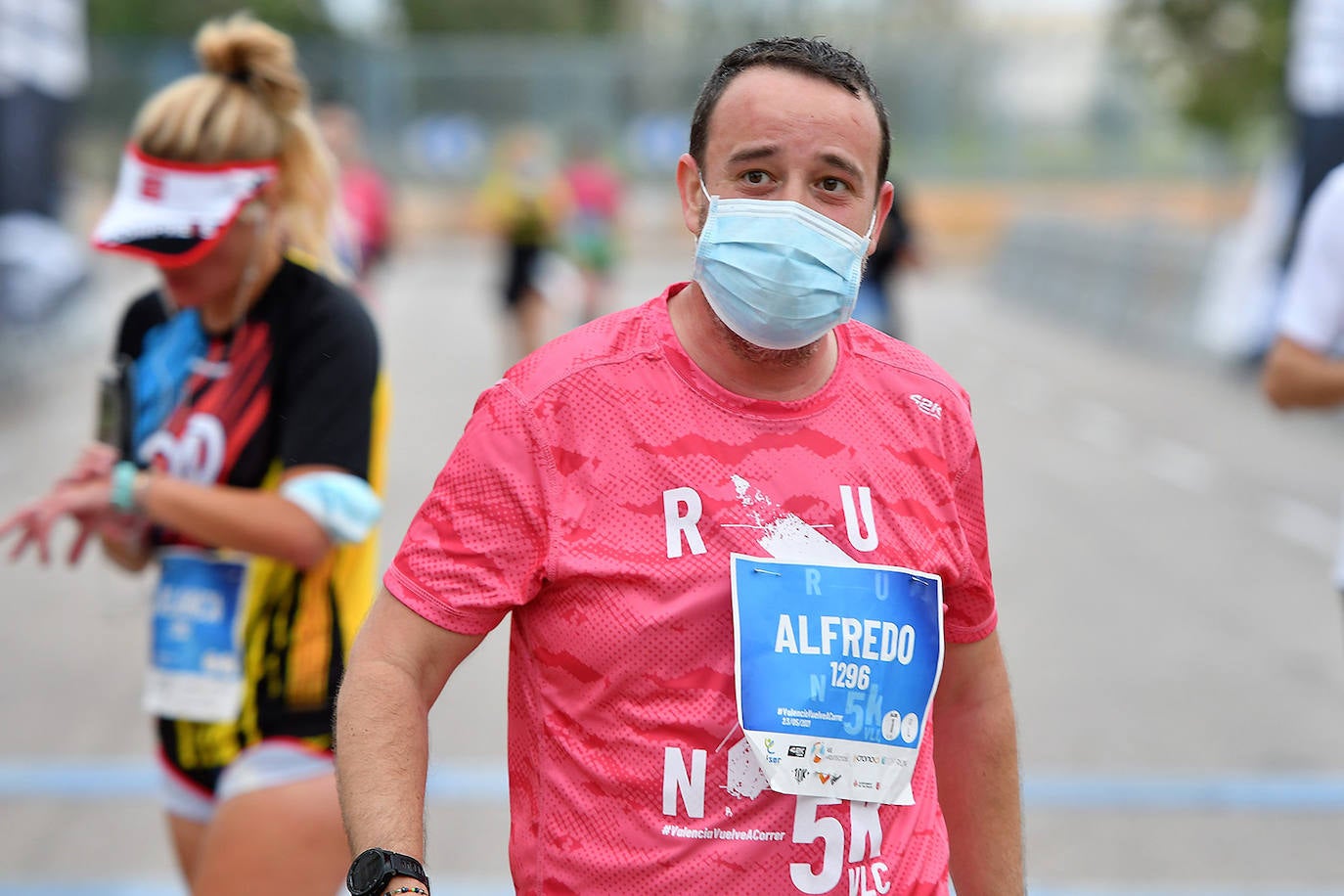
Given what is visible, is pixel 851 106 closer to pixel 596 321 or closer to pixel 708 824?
pixel 596 321

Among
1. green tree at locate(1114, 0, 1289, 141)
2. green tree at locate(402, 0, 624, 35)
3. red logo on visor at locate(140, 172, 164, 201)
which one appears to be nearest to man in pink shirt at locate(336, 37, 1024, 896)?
red logo on visor at locate(140, 172, 164, 201)

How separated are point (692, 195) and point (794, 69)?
237mm

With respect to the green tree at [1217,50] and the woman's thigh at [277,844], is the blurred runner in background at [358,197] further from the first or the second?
the green tree at [1217,50]

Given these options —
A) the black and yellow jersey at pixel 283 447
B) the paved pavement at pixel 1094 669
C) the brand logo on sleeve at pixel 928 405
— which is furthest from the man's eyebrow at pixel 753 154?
the paved pavement at pixel 1094 669

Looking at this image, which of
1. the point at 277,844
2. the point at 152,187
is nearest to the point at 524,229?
the point at 152,187

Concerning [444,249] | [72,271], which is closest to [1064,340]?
[72,271]

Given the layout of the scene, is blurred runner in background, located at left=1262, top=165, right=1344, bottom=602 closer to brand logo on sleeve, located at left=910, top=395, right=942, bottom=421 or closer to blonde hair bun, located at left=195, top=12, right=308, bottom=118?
brand logo on sleeve, located at left=910, top=395, right=942, bottom=421

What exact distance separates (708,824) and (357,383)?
4.22 ft

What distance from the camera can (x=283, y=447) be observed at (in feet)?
9.93

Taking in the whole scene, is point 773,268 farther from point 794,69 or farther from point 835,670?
point 835,670

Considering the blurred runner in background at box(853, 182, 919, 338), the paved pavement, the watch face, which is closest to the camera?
the watch face

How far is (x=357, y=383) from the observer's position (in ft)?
9.96

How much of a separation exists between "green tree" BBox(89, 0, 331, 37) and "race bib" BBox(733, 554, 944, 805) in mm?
52245

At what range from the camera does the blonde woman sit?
299 cm
